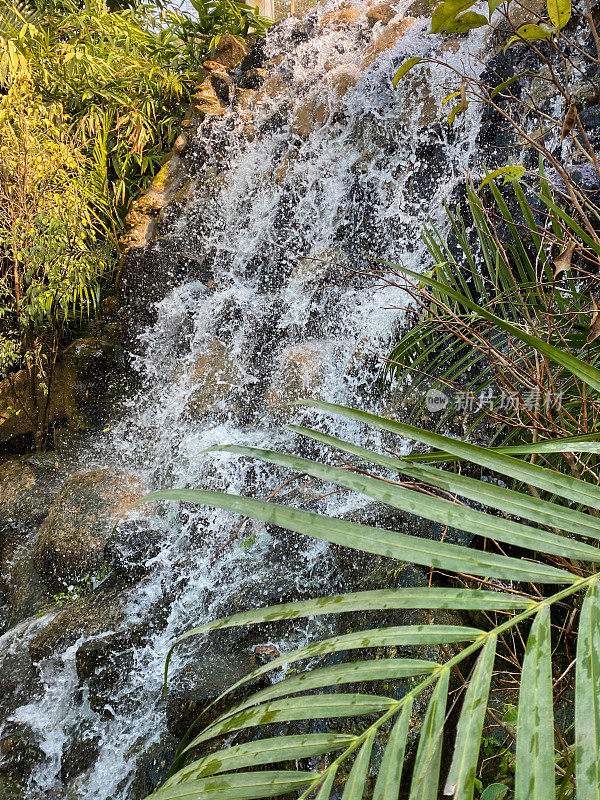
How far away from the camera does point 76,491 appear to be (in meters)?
3.07

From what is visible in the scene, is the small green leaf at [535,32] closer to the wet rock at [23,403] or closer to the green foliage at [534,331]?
the green foliage at [534,331]

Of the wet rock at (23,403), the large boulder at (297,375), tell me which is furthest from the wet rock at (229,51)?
the wet rock at (23,403)

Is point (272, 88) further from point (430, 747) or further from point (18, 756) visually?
point (430, 747)

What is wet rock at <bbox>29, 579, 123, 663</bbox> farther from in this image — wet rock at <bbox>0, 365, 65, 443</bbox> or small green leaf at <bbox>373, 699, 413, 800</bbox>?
small green leaf at <bbox>373, 699, 413, 800</bbox>

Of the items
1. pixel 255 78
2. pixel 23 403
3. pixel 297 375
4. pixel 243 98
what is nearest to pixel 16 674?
pixel 297 375

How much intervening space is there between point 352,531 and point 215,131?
4.27 metres

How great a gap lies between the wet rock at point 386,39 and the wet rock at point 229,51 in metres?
0.96

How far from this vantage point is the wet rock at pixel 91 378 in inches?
153

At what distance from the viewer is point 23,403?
4.25 metres

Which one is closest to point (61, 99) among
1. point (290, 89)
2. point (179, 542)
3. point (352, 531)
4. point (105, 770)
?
point (290, 89)

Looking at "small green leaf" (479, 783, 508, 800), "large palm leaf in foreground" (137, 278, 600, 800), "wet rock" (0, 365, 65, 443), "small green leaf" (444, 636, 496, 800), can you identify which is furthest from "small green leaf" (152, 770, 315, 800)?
"wet rock" (0, 365, 65, 443)

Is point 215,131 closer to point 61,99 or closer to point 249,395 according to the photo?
point 61,99

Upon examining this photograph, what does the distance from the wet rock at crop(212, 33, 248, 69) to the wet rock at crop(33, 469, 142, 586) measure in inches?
129

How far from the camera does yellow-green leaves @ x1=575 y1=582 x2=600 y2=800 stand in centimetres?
40
